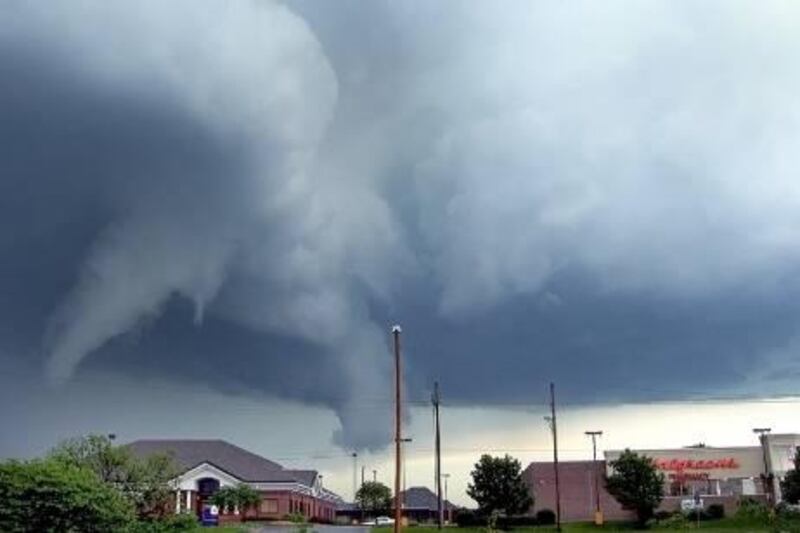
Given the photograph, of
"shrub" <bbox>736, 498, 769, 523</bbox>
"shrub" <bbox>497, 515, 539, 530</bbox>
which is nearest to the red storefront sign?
"shrub" <bbox>736, 498, 769, 523</bbox>

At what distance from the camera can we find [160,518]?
63844 millimetres

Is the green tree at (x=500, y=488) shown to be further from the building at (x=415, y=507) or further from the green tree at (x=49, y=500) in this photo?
the building at (x=415, y=507)

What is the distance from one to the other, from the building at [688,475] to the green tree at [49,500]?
73922mm

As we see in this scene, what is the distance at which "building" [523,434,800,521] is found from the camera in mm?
110062

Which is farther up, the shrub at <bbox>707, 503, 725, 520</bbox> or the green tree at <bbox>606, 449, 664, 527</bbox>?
the green tree at <bbox>606, 449, 664, 527</bbox>

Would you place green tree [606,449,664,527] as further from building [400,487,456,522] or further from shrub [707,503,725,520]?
building [400,487,456,522]

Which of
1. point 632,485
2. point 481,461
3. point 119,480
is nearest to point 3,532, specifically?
point 119,480

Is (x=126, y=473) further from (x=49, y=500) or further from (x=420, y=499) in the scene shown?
(x=420, y=499)

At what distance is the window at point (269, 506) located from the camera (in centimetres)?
11506

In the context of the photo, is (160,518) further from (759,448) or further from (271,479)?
(759,448)

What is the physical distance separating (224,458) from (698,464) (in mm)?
55156

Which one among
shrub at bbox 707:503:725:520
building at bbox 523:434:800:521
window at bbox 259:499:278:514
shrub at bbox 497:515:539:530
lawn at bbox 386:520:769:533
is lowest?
lawn at bbox 386:520:769:533

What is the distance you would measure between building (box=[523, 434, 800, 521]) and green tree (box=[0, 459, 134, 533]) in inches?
2910

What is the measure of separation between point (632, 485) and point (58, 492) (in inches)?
2636
